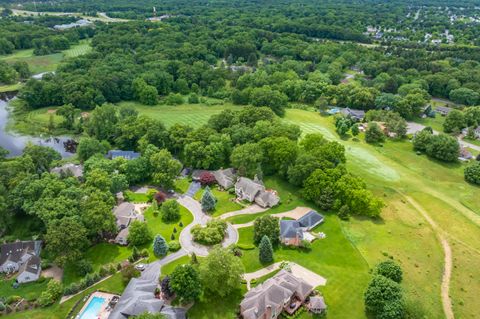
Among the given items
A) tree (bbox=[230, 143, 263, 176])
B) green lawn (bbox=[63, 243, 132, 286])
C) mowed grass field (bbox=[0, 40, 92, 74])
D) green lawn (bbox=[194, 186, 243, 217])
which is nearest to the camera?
green lawn (bbox=[63, 243, 132, 286])

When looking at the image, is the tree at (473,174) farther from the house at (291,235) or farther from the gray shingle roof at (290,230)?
the house at (291,235)

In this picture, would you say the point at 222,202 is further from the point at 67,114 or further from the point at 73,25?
the point at 73,25

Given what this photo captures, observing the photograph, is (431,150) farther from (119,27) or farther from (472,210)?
(119,27)

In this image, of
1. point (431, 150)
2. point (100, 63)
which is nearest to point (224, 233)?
point (431, 150)

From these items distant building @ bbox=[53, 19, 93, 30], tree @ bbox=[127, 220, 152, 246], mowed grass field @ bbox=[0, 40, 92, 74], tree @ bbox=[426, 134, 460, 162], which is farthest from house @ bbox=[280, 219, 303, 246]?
distant building @ bbox=[53, 19, 93, 30]

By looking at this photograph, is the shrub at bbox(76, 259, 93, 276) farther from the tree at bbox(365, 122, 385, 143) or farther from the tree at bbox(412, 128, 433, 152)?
the tree at bbox(412, 128, 433, 152)

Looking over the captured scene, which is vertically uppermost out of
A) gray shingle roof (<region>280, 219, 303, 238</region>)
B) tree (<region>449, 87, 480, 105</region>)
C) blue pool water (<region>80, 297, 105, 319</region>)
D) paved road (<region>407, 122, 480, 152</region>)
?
tree (<region>449, 87, 480, 105</region>)
